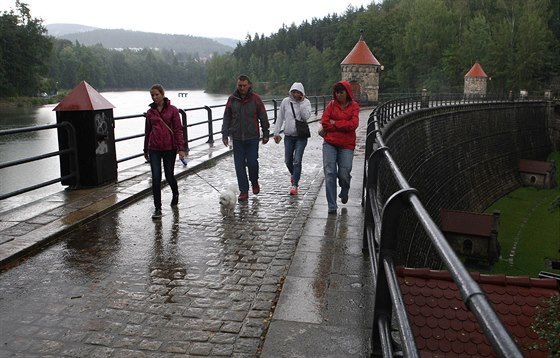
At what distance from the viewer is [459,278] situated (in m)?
1.41

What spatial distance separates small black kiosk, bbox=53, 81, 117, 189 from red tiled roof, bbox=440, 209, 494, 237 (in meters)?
19.4

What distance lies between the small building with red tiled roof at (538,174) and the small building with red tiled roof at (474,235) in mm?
15803

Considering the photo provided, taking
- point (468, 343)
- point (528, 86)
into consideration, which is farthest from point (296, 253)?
point (528, 86)

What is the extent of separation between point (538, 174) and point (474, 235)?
17850 mm

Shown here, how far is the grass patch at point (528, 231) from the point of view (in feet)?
80.4

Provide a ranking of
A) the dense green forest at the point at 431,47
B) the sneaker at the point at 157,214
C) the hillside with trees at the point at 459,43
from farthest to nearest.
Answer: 1. the hillside with trees at the point at 459,43
2. the dense green forest at the point at 431,47
3. the sneaker at the point at 157,214

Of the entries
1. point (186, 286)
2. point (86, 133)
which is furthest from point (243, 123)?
point (186, 286)

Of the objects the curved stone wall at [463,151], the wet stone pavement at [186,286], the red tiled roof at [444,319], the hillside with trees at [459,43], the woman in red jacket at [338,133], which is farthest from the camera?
the hillside with trees at [459,43]

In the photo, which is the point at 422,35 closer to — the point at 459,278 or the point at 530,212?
the point at 530,212

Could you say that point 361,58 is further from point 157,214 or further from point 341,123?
point 157,214

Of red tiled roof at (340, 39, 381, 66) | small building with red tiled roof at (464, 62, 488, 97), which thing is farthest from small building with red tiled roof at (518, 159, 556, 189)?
red tiled roof at (340, 39, 381, 66)

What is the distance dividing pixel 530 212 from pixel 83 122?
104 feet

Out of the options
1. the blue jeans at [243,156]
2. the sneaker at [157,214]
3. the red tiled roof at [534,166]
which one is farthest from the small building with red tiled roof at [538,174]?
the sneaker at [157,214]

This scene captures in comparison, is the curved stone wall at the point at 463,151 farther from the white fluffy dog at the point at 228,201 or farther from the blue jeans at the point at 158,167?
the blue jeans at the point at 158,167
